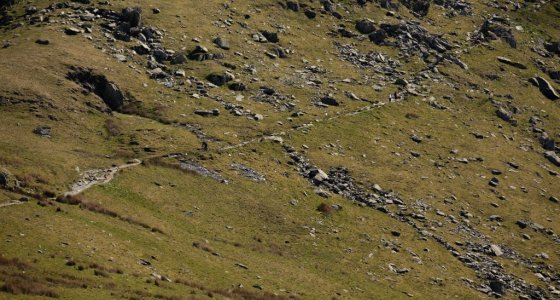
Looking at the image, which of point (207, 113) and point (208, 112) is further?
point (208, 112)

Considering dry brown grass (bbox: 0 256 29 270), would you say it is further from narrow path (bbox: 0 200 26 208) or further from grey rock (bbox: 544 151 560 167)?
grey rock (bbox: 544 151 560 167)

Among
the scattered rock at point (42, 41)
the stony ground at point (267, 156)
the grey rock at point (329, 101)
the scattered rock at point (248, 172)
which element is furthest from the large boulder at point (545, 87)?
the scattered rock at point (42, 41)

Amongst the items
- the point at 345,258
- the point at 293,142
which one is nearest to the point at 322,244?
the point at 345,258

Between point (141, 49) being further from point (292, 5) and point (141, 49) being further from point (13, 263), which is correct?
point (13, 263)

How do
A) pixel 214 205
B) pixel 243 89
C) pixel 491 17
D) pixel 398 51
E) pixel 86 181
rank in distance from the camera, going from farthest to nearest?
pixel 491 17, pixel 398 51, pixel 243 89, pixel 214 205, pixel 86 181

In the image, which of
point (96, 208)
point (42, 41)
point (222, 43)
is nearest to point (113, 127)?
point (42, 41)

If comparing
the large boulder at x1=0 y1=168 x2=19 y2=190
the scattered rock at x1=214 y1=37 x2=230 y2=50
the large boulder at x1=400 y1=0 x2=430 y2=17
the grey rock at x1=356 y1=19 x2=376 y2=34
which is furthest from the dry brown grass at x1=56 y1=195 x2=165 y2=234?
the large boulder at x1=400 y1=0 x2=430 y2=17

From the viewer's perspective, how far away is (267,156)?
3556 inches

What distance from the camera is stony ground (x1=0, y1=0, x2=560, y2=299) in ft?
202

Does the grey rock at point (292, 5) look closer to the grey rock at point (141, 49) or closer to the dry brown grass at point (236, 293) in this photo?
the grey rock at point (141, 49)

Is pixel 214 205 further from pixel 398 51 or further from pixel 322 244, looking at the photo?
pixel 398 51

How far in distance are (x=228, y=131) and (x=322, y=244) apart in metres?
24.6

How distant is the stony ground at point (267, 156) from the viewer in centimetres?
6147

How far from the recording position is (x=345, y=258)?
7525cm
